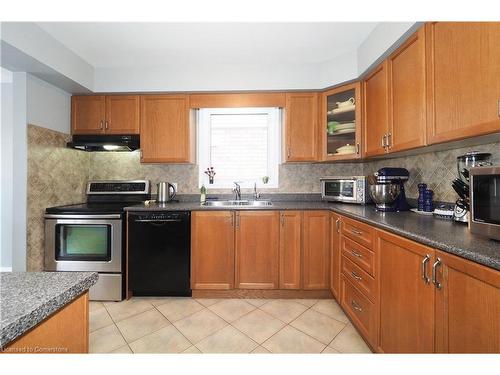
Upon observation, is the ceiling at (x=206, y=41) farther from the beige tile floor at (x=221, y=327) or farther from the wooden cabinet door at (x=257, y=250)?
the beige tile floor at (x=221, y=327)

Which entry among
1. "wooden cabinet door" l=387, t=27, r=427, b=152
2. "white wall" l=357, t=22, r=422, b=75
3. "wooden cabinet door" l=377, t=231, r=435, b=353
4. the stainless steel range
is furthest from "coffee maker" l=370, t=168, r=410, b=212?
the stainless steel range

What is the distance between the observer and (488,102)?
1.05m

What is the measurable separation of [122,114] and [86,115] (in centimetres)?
43

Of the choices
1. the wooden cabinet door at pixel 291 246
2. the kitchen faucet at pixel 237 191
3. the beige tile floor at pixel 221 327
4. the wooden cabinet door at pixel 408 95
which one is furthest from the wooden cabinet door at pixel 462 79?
the kitchen faucet at pixel 237 191

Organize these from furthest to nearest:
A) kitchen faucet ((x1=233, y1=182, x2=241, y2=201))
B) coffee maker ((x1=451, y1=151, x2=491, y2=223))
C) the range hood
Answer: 1. kitchen faucet ((x1=233, y1=182, x2=241, y2=201))
2. the range hood
3. coffee maker ((x1=451, y1=151, x2=491, y2=223))

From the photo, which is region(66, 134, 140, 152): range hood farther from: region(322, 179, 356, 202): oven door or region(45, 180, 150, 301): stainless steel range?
region(322, 179, 356, 202): oven door

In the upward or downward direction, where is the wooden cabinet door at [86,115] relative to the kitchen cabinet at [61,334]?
upward

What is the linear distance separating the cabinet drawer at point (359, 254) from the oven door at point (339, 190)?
2.01 feet

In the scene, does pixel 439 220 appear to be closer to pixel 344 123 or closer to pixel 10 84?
pixel 344 123

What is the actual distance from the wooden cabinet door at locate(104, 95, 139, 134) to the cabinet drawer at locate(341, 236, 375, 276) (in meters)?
2.55

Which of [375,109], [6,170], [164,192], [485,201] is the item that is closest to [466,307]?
[485,201]

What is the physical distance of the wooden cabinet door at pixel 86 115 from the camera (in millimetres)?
2590

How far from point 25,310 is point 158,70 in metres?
2.70

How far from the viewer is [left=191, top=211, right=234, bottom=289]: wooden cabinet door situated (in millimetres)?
2246
